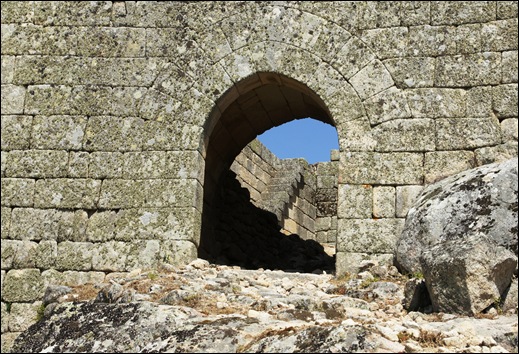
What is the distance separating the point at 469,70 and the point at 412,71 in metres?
0.58

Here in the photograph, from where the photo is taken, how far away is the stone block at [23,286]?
8281mm

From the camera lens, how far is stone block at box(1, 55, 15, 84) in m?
8.99

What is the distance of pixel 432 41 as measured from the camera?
8391mm

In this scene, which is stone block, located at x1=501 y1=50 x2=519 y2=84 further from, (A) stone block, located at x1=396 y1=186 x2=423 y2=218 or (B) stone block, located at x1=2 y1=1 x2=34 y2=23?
(B) stone block, located at x1=2 y1=1 x2=34 y2=23

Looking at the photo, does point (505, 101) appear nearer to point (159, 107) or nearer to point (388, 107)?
point (388, 107)

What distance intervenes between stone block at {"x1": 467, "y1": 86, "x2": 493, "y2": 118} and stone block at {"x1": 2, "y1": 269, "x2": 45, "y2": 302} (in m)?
4.83

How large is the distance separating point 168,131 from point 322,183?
9.29 metres

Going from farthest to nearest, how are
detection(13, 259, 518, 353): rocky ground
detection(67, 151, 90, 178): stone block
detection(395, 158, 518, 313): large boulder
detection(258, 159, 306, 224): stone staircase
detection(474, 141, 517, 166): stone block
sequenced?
detection(258, 159, 306, 224): stone staircase → detection(67, 151, 90, 178): stone block → detection(474, 141, 517, 166): stone block → detection(395, 158, 518, 313): large boulder → detection(13, 259, 518, 353): rocky ground

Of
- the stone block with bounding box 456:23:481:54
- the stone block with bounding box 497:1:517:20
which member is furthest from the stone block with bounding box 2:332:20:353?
the stone block with bounding box 497:1:517:20

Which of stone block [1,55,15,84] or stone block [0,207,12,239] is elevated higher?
stone block [1,55,15,84]

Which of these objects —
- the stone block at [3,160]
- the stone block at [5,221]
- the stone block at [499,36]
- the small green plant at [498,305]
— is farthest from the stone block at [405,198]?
the stone block at [3,160]

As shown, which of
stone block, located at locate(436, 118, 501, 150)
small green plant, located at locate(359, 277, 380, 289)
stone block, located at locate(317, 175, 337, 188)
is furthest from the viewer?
stone block, located at locate(317, 175, 337, 188)

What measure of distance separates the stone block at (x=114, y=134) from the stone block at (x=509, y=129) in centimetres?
380

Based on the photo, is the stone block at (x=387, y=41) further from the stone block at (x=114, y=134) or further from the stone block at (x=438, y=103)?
the stone block at (x=114, y=134)
